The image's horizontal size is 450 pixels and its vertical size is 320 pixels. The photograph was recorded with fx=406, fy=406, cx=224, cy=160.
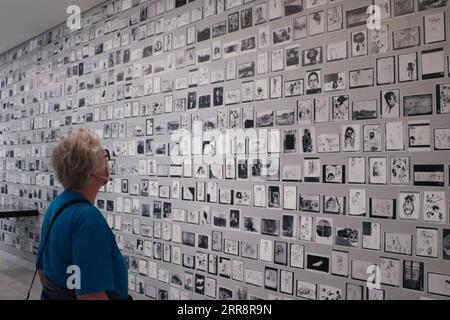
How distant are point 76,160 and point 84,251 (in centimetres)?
29

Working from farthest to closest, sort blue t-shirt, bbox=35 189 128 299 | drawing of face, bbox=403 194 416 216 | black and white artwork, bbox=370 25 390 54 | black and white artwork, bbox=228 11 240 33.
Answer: black and white artwork, bbox=228 11 240 33
black and white artwork, bbox=370 25 390 54
drawing of face, bbox=403 194 416 216
blue t-shirt, bbox=35 189 128 299

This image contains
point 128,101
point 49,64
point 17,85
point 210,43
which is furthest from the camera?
point 17,85

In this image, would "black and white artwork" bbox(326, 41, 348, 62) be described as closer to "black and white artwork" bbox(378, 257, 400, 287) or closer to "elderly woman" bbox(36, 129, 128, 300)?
"black and white artwork" bbox(378, 257, 400, 287)

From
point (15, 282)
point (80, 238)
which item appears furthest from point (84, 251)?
point (15, 282)

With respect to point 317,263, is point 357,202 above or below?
above

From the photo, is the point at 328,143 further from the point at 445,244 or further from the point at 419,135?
the point at 445,244

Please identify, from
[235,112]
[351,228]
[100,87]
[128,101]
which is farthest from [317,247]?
[100,87]

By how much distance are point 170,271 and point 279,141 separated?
4.34 ft

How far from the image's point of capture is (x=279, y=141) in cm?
231

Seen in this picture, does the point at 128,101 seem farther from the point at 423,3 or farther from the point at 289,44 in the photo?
the point at 423,3

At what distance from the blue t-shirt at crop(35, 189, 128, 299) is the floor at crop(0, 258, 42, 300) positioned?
2.67 meters

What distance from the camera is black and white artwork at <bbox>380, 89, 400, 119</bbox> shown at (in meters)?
1.88

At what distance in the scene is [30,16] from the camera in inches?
158

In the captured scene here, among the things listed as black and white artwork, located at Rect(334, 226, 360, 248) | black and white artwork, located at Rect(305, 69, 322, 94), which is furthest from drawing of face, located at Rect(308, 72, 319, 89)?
black and white artwork, located at Rect(334, 226, 360, 248)
